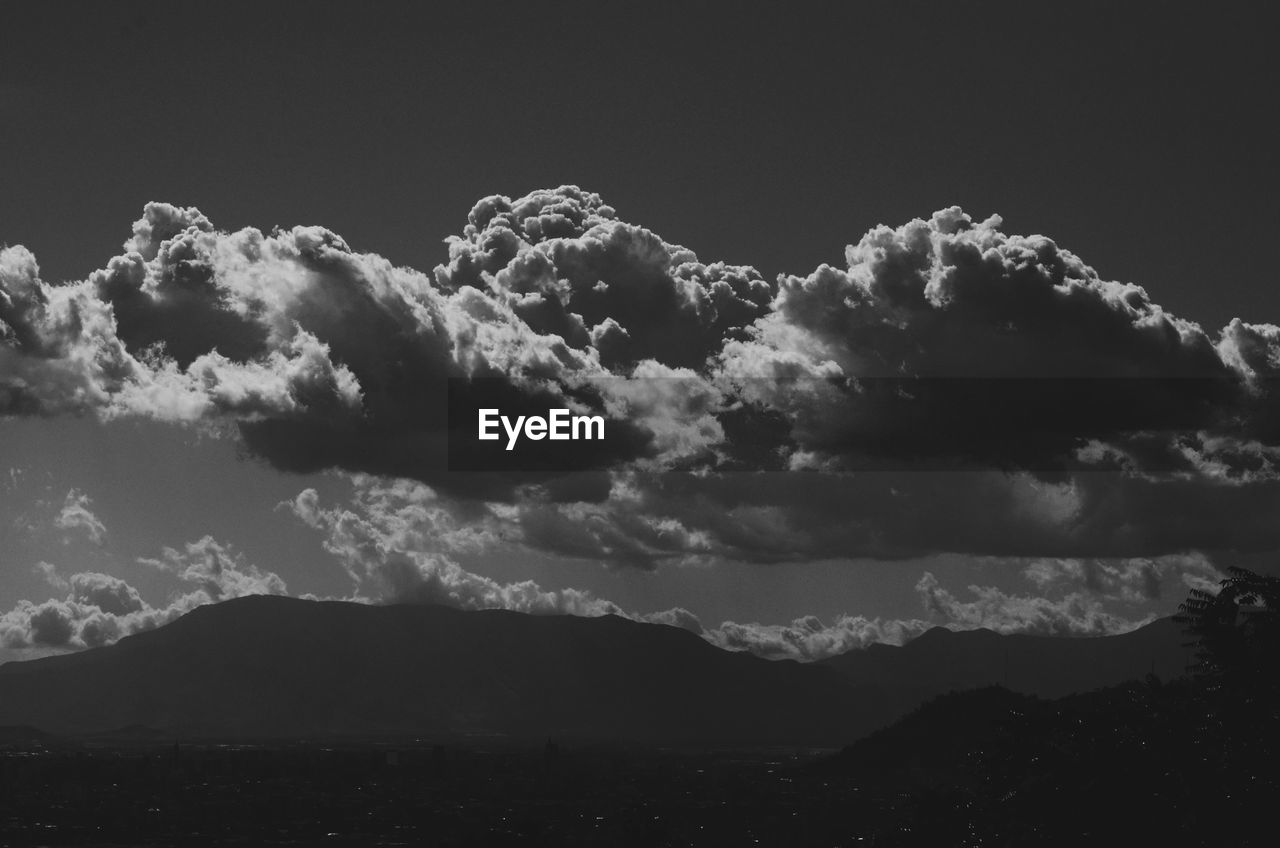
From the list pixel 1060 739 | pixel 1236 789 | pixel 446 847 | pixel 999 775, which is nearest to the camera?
pixel 1236 789

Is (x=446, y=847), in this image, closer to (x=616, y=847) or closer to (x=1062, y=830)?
(x=616, y=847)

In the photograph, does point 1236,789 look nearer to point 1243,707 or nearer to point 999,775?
point 1243,707

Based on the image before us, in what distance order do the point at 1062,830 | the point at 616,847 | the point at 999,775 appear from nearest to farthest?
the point at 1062,830
the point at 999,775
the point at 616,847

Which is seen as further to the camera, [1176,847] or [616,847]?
[616,847]

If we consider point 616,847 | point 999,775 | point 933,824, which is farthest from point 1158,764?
point 616,847

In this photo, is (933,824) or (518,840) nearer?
(518,840)

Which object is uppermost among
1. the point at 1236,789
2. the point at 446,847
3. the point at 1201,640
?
the point at 1201,640

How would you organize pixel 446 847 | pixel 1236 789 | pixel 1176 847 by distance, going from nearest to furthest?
1. pixel 1236 789
2. pixel 1176 847
3. pixel 446 847

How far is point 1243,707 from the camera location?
9419 centimetres

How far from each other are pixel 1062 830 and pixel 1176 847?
38.3 feet

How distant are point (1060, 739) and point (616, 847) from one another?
147 feet

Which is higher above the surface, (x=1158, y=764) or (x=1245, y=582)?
(x=1245, y=582)

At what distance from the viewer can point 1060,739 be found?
122m

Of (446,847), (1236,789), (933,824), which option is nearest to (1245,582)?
(1236,789)
